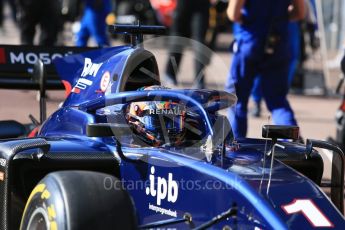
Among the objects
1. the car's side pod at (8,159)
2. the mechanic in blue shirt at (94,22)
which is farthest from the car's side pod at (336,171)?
the mechanic in blue shirt at (94,22)

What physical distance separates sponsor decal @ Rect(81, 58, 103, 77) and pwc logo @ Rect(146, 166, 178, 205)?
1.32 m

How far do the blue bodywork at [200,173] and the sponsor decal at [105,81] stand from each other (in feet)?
0.19

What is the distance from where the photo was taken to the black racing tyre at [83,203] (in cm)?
377

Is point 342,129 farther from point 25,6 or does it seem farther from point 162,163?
point 25,6

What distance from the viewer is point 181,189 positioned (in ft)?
13.5

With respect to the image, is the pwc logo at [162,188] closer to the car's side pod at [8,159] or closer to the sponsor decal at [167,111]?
the sponsor decal at [167,111]

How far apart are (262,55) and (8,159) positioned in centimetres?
341

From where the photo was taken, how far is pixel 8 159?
4391 millimetres

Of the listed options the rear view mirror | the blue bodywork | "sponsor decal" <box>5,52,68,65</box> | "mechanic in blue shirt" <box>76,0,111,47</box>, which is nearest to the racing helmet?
the blue bodywork

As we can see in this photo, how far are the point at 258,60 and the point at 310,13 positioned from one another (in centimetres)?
590

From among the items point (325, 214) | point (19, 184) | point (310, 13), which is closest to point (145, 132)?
point (19, 184)

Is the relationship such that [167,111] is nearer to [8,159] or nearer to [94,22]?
[8,159]

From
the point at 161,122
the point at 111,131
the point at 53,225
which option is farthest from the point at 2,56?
the point at 53,225

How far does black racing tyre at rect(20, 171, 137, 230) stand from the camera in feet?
12.4
